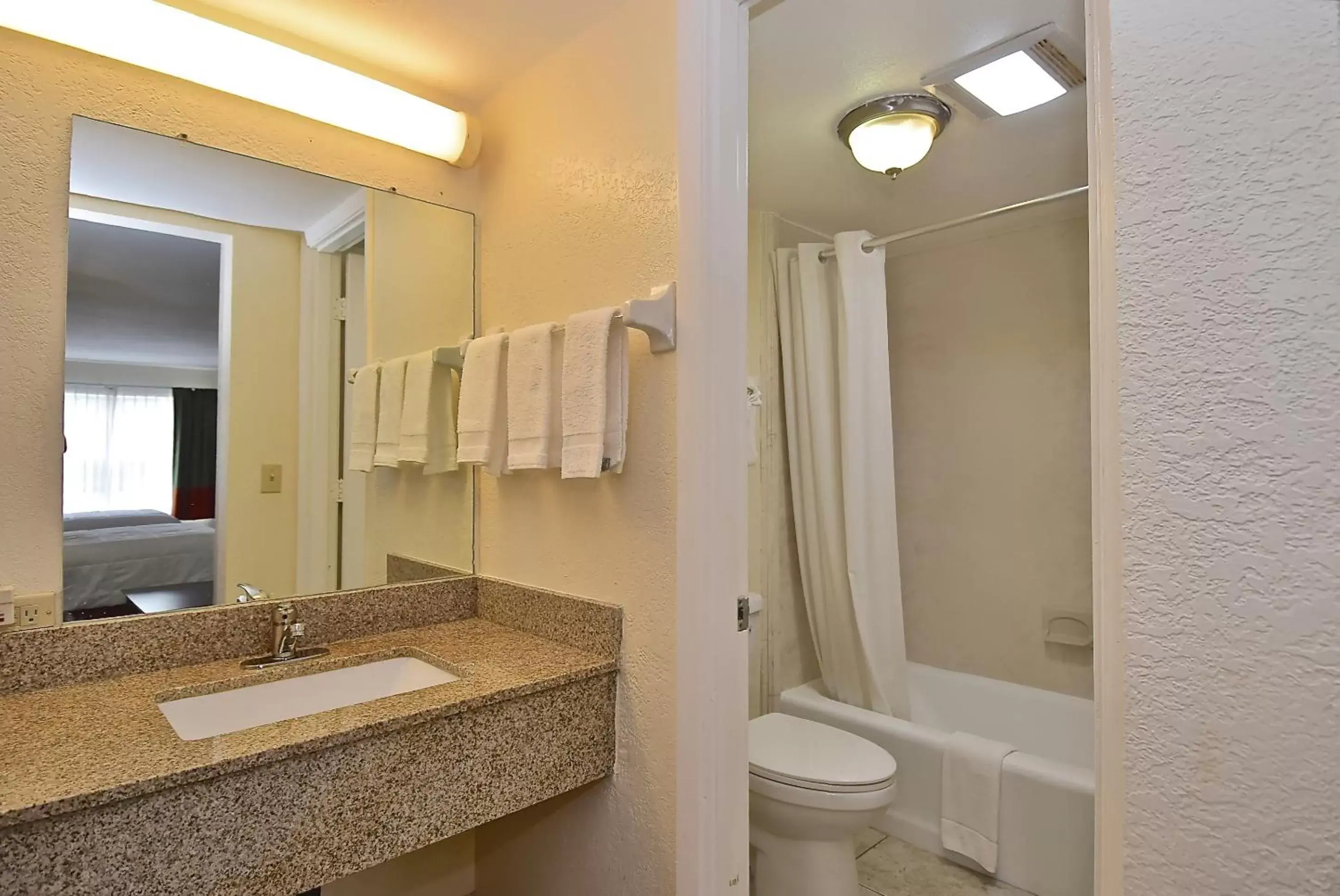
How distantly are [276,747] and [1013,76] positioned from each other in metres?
2.03

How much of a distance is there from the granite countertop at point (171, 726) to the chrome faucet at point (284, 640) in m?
0.04

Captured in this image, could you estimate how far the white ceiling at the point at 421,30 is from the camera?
1.47m

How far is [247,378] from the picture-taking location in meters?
1.55

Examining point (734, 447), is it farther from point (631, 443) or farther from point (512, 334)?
point (512, 334)

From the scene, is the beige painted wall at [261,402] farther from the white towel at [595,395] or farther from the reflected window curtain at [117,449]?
the white towel at [595,395]

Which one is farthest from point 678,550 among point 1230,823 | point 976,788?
point 976,788

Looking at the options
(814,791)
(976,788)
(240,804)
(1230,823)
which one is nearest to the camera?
(1230,823)

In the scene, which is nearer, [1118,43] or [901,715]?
[1118,43]

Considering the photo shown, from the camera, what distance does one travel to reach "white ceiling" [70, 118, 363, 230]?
135 cm

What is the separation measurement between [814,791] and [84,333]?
1.86m

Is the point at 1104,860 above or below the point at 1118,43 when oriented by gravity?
below

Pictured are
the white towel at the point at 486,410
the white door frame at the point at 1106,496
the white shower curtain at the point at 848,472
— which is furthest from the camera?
the white shower curtain at the point at 848,472

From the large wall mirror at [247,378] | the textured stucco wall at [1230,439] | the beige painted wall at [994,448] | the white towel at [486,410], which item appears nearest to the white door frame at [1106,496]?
the textured stucco wall at [1230,439]

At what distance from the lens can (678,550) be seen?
1.31m
